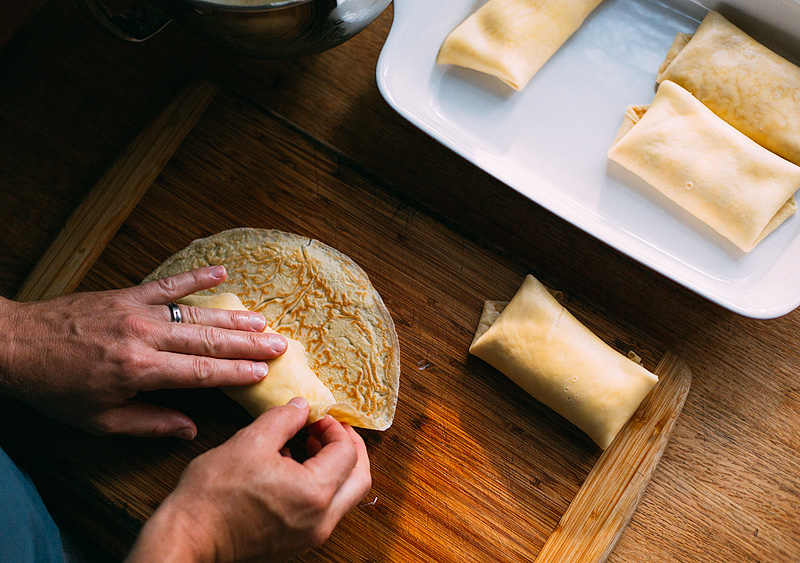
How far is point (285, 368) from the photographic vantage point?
108 centimetres

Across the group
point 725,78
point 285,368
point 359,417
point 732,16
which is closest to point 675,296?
point 725,78

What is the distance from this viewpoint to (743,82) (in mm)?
1175

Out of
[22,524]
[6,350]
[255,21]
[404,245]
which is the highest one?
[255,21]

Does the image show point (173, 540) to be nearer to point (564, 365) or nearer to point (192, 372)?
point (192, 372)

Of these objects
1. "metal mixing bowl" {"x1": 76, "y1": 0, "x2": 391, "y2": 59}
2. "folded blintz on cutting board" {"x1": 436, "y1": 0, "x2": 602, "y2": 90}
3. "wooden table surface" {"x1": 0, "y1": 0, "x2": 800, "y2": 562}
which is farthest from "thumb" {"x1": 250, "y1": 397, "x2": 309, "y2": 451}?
"folded blintz on cutting board" {"x1": 436, "y1": 0, "x2": 602, "y2": 90}

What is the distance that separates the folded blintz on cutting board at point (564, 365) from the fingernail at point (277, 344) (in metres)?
0.39

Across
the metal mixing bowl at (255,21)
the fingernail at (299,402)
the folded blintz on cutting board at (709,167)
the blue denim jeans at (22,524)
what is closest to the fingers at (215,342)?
the fingernail at (299,402)

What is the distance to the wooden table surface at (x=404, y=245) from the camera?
114 centimetres

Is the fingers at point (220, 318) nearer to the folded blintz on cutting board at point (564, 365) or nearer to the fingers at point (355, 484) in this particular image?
the fingers at point (355, 484)

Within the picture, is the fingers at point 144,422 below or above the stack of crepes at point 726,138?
below

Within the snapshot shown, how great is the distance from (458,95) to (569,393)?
69 centimetres

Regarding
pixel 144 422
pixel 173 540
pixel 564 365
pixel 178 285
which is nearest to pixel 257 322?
pixel 178 285

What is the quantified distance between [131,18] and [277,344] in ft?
2.15

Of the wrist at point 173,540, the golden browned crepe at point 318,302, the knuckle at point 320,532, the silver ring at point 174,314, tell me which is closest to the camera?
the wrist at point 173,540
